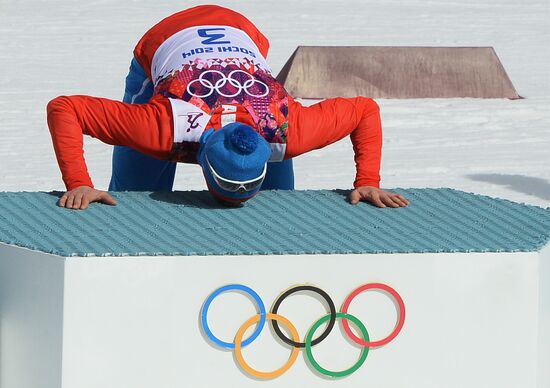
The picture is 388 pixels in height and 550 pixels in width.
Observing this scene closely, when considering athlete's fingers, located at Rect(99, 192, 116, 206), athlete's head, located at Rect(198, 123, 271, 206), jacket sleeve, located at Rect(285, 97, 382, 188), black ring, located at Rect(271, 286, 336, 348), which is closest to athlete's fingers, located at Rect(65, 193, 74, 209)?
athlete's fingers, located at Rect(99, 192, 116, 206)

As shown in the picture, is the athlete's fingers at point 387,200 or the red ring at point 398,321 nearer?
the red ring at point 398,321

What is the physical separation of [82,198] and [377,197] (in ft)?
3.65

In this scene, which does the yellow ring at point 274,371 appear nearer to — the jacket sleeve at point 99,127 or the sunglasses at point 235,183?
the sunglasses at point 235,183

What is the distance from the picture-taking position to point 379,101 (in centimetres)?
1320

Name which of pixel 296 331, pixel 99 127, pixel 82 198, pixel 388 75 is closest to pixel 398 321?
pixel 296 331

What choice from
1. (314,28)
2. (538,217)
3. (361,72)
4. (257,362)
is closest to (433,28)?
(314,28)

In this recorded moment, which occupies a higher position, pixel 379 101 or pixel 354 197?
pixel 354 197

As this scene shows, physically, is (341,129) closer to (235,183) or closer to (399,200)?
(399,200)

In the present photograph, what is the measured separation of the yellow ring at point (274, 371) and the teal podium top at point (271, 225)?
0.21 meters

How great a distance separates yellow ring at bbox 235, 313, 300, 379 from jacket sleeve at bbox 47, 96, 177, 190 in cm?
103

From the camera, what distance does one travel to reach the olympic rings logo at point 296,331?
5.07 metres

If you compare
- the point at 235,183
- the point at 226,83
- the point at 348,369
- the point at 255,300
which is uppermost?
the point at 226,83

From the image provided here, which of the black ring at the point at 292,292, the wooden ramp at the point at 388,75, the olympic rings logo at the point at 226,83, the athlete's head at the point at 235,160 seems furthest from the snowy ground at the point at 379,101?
the black ring at the point at 292,292

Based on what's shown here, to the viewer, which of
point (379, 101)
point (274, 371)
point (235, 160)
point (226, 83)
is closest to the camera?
point (274, 371)
